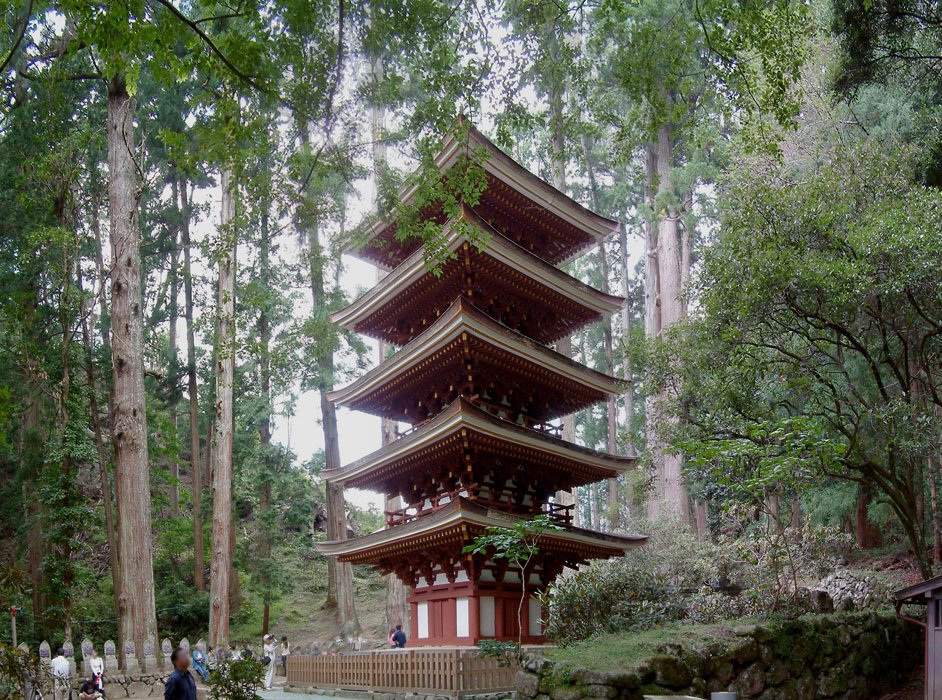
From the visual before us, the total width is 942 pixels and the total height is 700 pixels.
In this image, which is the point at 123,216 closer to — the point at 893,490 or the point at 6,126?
the point at 6,126

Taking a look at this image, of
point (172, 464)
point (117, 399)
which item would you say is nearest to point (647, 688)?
point (117, 399)

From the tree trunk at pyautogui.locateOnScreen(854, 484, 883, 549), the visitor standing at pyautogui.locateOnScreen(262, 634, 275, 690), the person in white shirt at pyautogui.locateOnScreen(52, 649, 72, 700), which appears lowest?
the visitor standing at pyautogui.locateOnScreen(262, 634, 275, 690)

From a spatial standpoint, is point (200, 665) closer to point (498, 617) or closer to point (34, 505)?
point (498, 617)

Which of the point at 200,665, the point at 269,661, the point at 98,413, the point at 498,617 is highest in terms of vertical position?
the point at 98,413

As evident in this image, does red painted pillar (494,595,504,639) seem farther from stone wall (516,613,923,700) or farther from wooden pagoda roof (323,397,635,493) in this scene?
stone wall (516,613,923,700)

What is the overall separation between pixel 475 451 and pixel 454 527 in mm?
1590

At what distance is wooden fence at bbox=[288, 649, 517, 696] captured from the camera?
39.2ft

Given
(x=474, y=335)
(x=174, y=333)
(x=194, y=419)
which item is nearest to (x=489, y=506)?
(x=474, y=335)

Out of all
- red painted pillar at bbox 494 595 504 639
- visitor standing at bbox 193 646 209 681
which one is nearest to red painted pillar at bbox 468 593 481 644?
red painted pillar at bbox 494 595 504 639

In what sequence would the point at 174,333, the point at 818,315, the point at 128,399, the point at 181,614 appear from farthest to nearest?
Answer: the point at 174,333, the point at 181,614, the point at 128,399, the point at 818,315

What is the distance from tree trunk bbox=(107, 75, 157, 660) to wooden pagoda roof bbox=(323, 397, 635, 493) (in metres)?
4.15

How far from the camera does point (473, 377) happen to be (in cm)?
1564

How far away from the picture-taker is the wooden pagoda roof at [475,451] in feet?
46.3

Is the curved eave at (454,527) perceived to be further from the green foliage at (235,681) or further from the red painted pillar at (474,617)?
the green foliage at (235,681)
